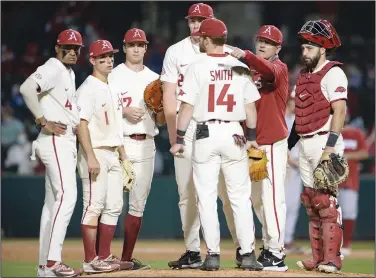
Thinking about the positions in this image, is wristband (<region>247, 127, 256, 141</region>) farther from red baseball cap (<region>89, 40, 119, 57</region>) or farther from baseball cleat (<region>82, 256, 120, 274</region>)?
baseball cleat (<region>82, 256, 120, 274</region>)

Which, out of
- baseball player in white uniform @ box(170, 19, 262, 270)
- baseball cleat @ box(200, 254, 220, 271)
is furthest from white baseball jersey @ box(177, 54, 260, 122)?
baseball cleat @ box(200, 254, 220, 271)

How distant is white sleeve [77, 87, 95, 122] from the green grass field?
256 cm

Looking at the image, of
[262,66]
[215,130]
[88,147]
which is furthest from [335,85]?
[88,147]

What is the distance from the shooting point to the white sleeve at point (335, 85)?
736 cm

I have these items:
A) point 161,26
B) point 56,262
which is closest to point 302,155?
point 56,262

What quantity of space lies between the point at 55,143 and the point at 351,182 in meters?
6.27

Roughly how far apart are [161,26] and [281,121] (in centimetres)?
906

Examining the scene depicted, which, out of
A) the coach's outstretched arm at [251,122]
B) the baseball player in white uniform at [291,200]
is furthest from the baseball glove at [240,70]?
the baseball player in white uniform at [291,200]

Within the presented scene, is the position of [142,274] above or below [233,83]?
below

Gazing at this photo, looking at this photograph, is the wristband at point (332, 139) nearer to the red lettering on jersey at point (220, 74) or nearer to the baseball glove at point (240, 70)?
the baseball glove at point (240, 70)

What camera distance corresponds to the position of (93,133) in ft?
25.0

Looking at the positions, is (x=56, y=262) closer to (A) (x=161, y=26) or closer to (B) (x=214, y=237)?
(B) (x=214, y=237)

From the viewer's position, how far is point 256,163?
737cm

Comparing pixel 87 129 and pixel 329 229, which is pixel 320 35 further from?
pixel 87 129
